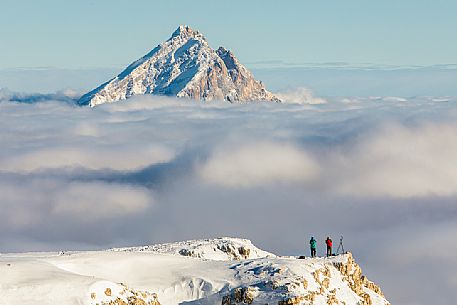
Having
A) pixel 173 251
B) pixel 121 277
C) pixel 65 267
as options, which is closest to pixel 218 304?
pixel 121 277

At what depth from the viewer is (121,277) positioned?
260ft

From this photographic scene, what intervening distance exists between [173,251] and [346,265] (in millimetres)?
35869

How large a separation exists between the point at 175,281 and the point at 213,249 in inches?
1511

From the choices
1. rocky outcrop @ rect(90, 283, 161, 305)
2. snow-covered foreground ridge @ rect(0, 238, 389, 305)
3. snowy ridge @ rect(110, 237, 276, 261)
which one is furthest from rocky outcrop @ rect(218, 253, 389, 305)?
snowy ridge @ rect(110, 237, 276, 261)

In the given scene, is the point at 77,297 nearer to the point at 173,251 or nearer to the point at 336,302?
the point at 336,302

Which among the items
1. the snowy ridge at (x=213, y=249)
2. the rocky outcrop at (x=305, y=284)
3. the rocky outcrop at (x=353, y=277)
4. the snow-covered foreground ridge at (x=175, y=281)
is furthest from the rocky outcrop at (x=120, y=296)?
the snowy ridge at (x=213, y=249)

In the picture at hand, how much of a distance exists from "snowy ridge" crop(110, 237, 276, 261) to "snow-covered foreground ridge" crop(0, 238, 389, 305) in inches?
1084

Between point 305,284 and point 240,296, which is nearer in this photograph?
point 240,296

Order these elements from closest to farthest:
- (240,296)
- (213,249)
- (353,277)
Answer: (240,296), (353,277), (213,249)

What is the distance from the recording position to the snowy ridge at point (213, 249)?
114 metres

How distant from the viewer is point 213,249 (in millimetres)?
117438

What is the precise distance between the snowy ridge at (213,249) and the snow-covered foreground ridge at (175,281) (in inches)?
1084

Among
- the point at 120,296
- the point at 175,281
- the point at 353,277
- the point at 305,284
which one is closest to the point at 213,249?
the point at 353,277

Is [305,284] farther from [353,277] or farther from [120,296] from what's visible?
[120,296]
